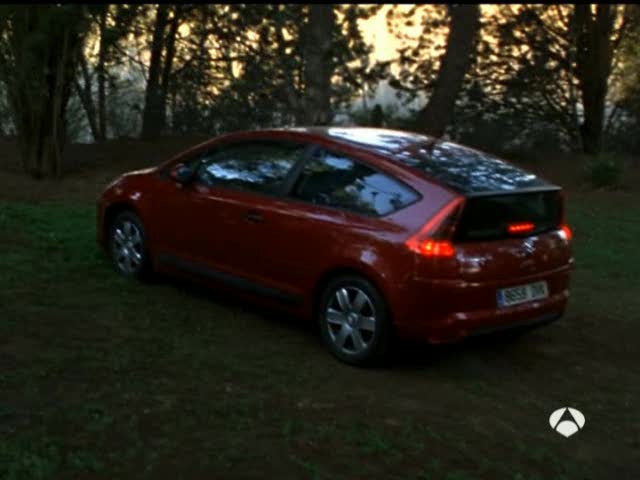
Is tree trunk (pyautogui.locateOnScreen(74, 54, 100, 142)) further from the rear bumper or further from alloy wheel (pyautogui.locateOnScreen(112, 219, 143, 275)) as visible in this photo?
the rear bumper

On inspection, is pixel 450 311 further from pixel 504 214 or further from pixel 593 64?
pixel 593 64

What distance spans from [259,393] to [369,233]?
4.43 feet

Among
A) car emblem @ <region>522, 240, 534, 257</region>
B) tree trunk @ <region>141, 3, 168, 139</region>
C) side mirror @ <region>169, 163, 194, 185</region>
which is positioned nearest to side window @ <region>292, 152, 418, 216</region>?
car emblem @ <region>522, 240, 534, 257</region>

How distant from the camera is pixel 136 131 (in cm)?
2044

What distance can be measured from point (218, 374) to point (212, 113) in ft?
46.1

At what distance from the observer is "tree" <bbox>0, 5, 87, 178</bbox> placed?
12594mm

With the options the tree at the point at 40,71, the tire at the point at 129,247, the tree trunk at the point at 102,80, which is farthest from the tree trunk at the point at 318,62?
the tire at the point at 129,247

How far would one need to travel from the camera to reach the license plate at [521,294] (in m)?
6.40

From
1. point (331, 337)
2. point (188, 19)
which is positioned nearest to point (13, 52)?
point (188, 19)

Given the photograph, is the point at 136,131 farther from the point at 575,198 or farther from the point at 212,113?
the point at 575,198

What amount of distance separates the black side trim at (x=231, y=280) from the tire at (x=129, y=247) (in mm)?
251

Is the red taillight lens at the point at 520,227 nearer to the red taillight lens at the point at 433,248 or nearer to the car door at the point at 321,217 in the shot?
the red taillight lens at the point at 433,248

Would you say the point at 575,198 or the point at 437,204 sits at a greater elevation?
the point at 437,204

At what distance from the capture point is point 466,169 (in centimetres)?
668
